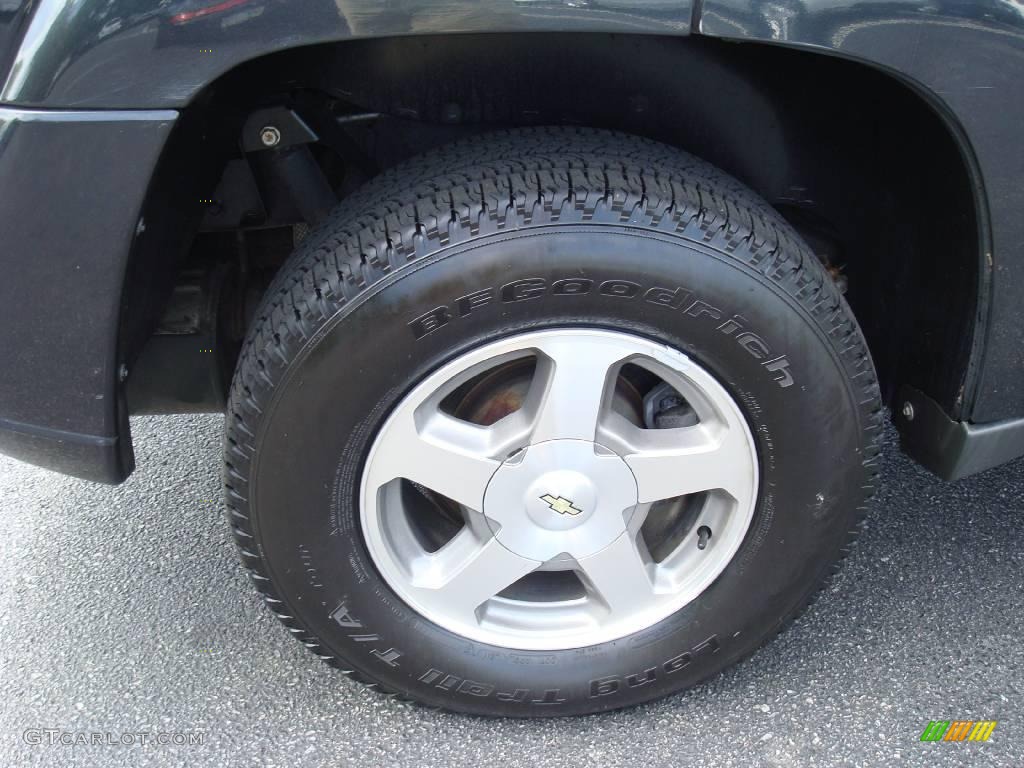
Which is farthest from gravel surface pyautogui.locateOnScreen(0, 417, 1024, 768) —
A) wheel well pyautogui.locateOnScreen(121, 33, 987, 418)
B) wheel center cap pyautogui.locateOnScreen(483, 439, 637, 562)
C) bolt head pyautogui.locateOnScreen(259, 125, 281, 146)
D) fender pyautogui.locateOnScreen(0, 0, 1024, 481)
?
bolt head pyautogui.locateOnScreen(259, 125, 281, 146)

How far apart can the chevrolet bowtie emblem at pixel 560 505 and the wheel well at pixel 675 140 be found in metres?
0.69

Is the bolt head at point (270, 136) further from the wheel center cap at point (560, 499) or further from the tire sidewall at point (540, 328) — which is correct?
the wheel center cap at point (560, 499)

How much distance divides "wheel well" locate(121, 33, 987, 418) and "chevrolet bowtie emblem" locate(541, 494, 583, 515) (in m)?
0.69

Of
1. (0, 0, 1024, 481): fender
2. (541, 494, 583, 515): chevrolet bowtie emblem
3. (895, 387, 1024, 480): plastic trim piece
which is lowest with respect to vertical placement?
(541, 494, 583, 515): chevrolet bowtie emblem

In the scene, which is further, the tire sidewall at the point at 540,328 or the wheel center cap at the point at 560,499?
the wheel center cap at the point at 560,499

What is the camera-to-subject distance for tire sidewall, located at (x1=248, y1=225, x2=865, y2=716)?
1.44m

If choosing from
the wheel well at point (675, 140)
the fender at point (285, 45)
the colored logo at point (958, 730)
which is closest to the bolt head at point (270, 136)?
the wheel well at point (675, 140)

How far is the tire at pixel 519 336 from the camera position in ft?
4.71

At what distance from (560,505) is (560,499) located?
0.01m

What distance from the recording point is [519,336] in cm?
148

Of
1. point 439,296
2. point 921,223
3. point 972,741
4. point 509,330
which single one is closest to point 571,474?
point 509,330

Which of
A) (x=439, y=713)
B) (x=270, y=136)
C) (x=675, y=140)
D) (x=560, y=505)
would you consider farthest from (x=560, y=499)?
(x=270, y=136)

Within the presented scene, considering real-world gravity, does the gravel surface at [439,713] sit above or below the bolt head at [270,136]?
below

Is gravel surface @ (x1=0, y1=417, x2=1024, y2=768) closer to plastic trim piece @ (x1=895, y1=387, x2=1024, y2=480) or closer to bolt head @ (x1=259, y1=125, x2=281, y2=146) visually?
plastic trim piece @ (x1=895, y1=387, x2=1024, y2=480)
